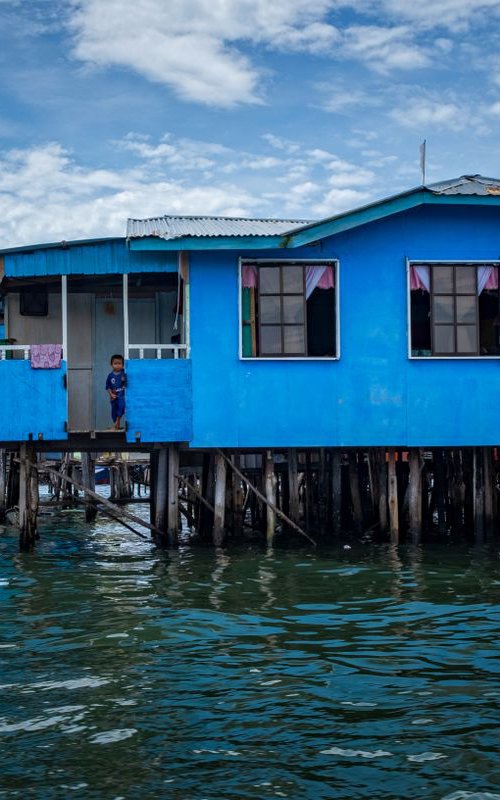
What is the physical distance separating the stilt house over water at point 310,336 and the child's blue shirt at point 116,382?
8.0 inches

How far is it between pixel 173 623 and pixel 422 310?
7.79 m

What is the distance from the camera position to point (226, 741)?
611 centimetres

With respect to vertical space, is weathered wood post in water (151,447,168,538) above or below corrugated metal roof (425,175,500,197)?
below

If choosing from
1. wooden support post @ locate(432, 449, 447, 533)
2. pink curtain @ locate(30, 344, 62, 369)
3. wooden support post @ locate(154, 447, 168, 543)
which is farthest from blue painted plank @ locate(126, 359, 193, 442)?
wooden support post @ locate(432, 449, 447, 533)

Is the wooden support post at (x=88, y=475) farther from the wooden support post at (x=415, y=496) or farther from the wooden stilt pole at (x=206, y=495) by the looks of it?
the wooden support post at (x=415, y=496)

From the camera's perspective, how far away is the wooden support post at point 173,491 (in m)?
15.5

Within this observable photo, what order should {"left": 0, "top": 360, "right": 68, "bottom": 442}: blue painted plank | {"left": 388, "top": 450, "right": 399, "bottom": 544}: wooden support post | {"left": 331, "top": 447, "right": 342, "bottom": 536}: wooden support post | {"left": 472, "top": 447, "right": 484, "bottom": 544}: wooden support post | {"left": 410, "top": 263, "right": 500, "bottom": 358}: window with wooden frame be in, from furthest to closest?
{"left": 331, "top": 447, "right": 342, "bottom": 536}: wooden support post < {"left": 472, "top": 447, "right": 484, "bottom": 544}: wooden support post < {"left": 388, "top": 450, "right": 399, "bottom": 544}: wooden support post < {"left": 410, "top": 263, "right": 500, "bottom": 358}: window with wooden frame < {"left": 0, "top": 360, "right": 68, "bottom": 442}: blue painted plank

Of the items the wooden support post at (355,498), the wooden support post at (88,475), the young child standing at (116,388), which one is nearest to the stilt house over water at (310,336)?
the young child standing at (116,388)

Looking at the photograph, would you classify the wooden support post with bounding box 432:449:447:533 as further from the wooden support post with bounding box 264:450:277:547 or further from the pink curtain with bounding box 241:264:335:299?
the pink curtain with bounding box 241:264:335:299

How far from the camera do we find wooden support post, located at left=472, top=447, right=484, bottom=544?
16.5m

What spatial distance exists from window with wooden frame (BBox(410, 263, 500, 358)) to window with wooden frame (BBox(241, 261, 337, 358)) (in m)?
1.40

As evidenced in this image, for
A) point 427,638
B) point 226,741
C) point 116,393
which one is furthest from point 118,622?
point 116,393

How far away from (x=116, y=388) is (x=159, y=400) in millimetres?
706

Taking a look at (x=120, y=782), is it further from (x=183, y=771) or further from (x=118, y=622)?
(x=118, y=622)
